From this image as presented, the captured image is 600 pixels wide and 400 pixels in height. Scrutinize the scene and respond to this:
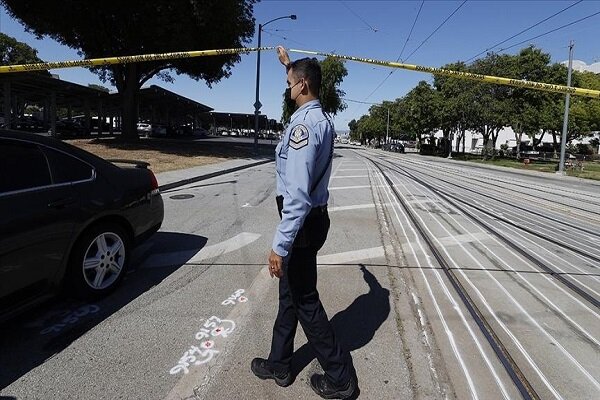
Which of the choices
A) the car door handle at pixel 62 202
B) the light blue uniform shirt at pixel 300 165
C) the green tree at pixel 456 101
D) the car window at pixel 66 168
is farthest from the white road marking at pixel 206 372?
the green tree at pixel 456 101

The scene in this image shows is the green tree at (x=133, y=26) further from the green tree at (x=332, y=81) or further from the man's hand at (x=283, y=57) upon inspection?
the green tree at (x=332, y=81)

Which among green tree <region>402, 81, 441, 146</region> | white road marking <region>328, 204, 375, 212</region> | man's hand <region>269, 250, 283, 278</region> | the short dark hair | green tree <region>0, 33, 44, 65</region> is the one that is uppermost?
green tree <region>0, 33, 44, 65</region>

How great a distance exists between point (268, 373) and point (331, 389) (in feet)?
1.51

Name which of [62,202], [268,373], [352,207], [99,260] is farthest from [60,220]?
[352,207]

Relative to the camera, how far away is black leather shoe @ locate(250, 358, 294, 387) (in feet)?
9.82

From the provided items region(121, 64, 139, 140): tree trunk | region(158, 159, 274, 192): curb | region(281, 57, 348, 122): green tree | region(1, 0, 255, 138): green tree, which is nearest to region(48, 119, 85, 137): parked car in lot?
region(1, 0, 255, 138): green tree

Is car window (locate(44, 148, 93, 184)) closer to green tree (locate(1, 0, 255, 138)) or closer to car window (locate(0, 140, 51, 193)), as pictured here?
car window (locate(0, 140, 51, 193))

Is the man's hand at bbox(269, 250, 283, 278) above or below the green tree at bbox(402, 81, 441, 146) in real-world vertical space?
below

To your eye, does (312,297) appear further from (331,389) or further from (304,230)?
(331,389)

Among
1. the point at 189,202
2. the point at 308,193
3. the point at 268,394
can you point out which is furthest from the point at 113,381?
the point at 189,202

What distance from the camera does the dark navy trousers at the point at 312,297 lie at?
268 cm

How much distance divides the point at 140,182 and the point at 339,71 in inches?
2459

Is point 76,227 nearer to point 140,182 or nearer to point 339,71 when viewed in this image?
point 140,182

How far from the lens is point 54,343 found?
11.3ft
